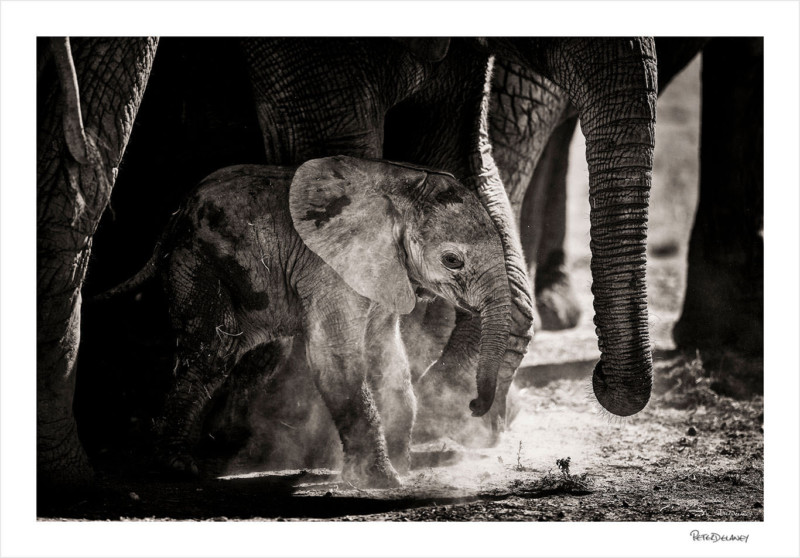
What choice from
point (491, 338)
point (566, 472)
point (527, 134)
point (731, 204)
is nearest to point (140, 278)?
point (491, 338)

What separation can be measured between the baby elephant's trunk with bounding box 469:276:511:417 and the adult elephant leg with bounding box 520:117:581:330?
2673 mm

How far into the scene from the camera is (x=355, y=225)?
4.50m

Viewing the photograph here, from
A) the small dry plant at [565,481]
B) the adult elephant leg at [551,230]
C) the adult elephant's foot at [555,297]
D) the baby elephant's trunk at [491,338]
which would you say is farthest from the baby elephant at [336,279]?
the adult elephant's foot at [555,297]

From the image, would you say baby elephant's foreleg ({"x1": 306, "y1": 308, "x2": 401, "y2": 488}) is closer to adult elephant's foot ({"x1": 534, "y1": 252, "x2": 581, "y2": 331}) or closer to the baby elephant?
the baby elephant

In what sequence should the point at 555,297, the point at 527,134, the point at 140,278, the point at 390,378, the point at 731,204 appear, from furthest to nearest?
the point at 555,297 < the point at 731,204 < the point at 527,134 < the point at 140,278 < the point at 390,378

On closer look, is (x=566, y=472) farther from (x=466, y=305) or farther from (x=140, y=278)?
(x=140, y=278)

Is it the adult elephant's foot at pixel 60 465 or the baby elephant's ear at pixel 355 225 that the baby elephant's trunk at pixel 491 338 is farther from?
the adult elephant's foot at pixel 60 465

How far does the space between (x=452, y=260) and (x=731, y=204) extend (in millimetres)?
2745

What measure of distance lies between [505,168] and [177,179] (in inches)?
55.7

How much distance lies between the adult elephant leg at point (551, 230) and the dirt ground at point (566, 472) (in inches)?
7.5

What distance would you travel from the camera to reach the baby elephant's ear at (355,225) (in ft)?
14.6

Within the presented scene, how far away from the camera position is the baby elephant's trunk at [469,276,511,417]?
4.24 meters

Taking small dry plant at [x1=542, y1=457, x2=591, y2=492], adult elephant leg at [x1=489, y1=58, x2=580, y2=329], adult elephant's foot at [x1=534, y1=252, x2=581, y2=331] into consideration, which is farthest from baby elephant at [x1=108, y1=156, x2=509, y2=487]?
adult elephant's foot at [x1=534, y1=252, x2=581, y2=331]

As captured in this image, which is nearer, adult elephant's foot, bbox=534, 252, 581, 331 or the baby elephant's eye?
the baby elephant's eye
